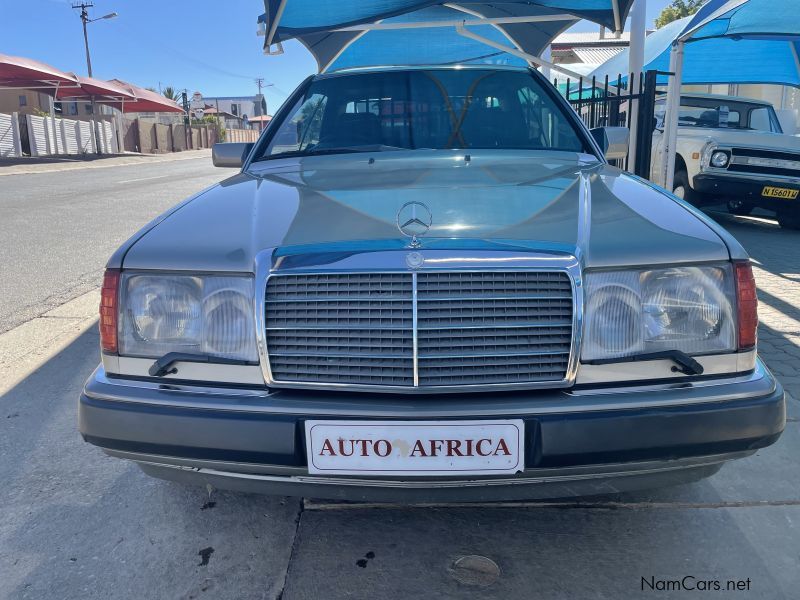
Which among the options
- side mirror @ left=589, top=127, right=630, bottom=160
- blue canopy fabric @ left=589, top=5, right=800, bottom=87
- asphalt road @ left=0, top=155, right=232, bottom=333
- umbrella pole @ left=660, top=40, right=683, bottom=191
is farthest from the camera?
blue canopy fabric @ left=589, top=5, right=800, bottom=87

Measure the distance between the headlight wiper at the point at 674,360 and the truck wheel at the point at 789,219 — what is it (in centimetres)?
762

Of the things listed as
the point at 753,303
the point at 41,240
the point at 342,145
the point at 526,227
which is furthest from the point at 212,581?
the point at 41,240

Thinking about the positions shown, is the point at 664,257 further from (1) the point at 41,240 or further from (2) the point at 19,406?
(1) the point at 41,240

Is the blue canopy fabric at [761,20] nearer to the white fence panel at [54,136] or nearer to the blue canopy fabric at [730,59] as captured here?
the blue canopy fabric at [730,59]

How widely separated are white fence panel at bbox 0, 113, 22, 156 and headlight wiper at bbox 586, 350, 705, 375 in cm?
2887

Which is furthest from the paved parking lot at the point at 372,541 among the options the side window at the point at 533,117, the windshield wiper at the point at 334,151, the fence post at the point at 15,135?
the fence post at the point at 15,135

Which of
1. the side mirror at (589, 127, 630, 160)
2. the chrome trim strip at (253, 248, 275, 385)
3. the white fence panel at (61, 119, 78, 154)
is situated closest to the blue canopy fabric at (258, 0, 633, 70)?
the side mirror at (589, 127, 630, 160)

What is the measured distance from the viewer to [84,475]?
258cm

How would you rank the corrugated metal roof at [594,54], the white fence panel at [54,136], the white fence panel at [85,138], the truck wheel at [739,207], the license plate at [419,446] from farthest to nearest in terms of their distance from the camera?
the white fence panel at [85,138]
the white fence panel at [54,136]
the corrugated metal roof at [594,54]
the truck wheel at [739,207]
the license plate at [419,446]

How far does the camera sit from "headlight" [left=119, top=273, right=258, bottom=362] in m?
1.82

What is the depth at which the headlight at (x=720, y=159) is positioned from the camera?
791cm

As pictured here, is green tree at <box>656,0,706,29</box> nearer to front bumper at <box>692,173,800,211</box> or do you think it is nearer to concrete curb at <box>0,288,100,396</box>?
front bumper at <box>692,173,800,211</box>

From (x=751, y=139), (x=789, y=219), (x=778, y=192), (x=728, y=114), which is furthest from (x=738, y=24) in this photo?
(x=789, y=219)

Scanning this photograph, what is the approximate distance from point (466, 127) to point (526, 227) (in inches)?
58.2
